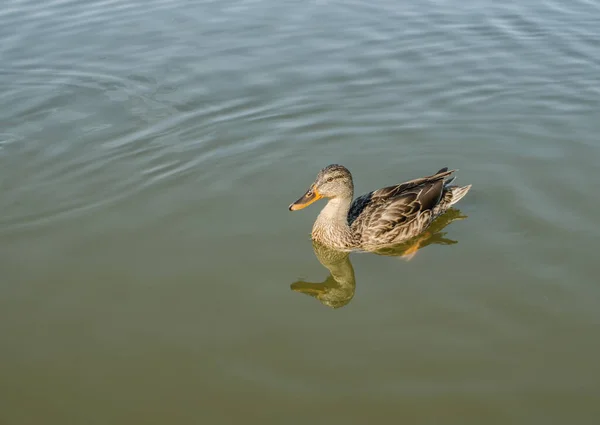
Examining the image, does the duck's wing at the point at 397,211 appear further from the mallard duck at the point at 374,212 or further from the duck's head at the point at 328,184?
the duck's head at the point at 328,184

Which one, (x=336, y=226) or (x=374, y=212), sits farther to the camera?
(x=374, y=212)

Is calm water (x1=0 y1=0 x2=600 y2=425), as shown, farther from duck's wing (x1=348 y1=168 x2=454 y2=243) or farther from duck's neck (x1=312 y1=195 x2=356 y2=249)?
duck's wing (x1=348 y1=168 x2=454 y2=243)

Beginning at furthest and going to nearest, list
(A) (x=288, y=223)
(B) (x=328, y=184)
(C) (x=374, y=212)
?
(A) (x=288, y=223) → (C) (x=374, y=212) → (B) (x=328, y=184)

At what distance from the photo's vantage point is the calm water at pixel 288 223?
570 cm

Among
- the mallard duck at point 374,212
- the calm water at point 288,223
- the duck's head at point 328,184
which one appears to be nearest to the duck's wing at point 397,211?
the mallard duck at point 374,212

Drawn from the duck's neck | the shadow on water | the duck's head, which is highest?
the duck's head

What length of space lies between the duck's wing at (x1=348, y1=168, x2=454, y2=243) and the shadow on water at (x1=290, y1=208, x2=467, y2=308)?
14 cm

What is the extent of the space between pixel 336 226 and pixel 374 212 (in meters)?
0.51

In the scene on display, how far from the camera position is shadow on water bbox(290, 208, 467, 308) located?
6980mm

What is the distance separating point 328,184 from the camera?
752 centimetres

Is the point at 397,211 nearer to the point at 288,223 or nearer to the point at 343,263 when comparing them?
the point at 343,263

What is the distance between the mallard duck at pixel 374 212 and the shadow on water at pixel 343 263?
0.09 metres

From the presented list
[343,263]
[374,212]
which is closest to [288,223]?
[343,263]

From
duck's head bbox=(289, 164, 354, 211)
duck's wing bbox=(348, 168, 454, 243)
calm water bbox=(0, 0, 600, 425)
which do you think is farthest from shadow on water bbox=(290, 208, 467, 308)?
duck's head bbox=(289, 164, 354, 211)
